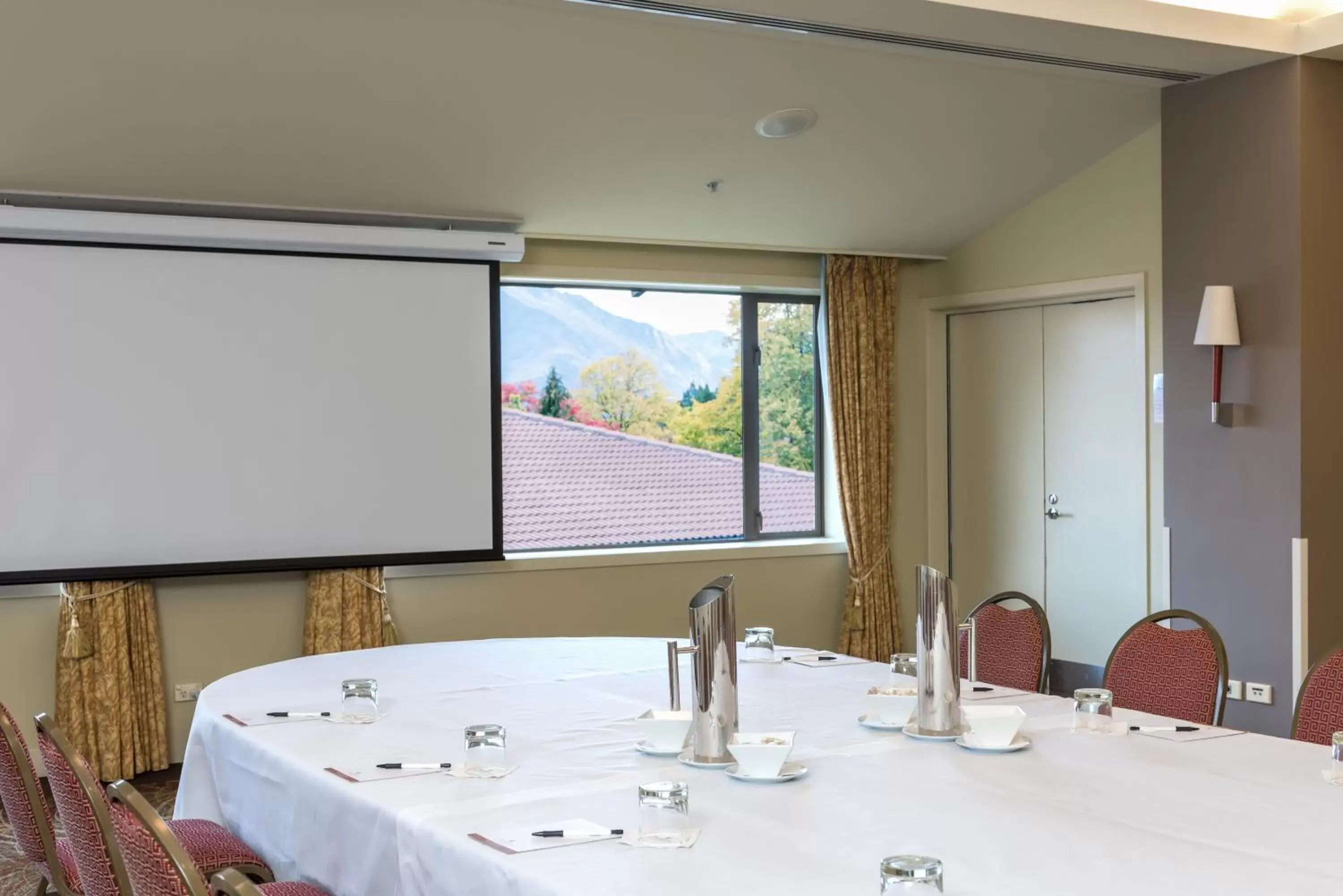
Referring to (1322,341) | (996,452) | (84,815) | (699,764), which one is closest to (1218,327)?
(1322,341)

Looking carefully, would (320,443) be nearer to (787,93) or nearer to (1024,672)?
(787,93)

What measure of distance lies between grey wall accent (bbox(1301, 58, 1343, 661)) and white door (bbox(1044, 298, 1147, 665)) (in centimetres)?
130

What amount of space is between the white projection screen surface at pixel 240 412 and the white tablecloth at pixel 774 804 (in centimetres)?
236

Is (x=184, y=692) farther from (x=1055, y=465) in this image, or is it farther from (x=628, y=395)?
(x=1055, y=465)

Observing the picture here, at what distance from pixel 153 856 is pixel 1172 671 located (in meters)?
2.69

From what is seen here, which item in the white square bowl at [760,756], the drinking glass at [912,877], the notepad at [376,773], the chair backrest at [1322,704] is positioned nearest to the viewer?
the drinking glass at [912,877]

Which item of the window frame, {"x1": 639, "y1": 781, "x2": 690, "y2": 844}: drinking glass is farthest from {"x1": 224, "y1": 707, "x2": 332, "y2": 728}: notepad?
the window frame

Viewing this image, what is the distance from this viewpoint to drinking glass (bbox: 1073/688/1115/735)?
9.41 feet

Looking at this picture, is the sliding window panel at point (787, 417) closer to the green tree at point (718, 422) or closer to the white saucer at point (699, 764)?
the green tree at point (718, 422)

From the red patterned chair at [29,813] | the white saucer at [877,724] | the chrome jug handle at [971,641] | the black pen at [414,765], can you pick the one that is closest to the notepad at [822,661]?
the chrome jug handle at [971,641]

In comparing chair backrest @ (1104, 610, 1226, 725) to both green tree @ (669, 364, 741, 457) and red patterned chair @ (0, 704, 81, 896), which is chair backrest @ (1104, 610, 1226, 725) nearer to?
red patterned chair @ (0, 704, 81, 896)

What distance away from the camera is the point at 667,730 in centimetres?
272

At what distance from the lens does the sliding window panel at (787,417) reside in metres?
7.41

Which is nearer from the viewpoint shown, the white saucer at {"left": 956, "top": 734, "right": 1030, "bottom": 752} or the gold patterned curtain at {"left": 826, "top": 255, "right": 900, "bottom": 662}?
the white saucer at {"left": 956, "top": 734, "right": 1030, "bottom": 752}
